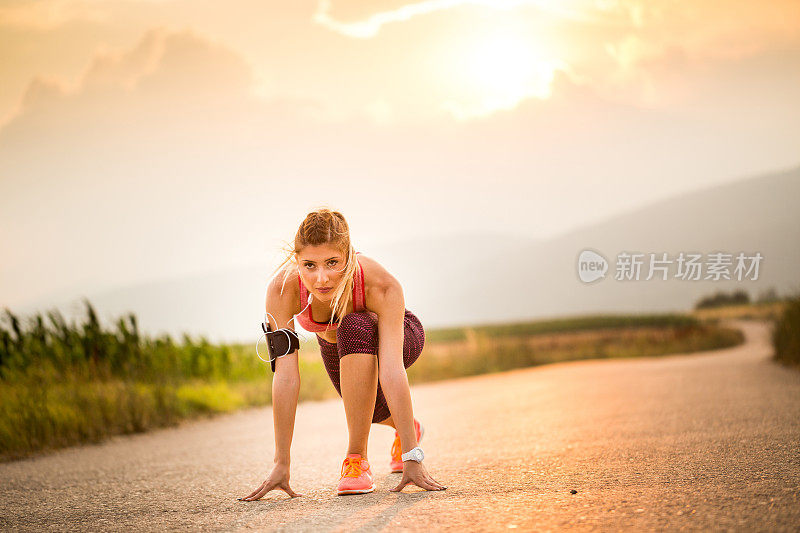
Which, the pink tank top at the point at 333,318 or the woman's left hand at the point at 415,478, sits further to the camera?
the pink tank top at the point at 333,318

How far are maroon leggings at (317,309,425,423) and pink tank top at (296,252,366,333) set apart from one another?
60mm

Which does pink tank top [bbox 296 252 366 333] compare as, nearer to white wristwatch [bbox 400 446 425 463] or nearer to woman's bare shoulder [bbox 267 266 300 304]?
woman's bare shoulder [bbox 267 266 300 304]

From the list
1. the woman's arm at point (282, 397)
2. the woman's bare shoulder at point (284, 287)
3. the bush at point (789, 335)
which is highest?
the woman's bare shoulder at point (284, 287)

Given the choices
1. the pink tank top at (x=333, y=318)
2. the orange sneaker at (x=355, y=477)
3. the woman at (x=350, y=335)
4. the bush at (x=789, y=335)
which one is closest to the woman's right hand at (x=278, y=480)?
the woman at (x=350, y=335)

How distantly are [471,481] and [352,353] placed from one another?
0.83 m

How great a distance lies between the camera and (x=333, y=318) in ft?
12.8

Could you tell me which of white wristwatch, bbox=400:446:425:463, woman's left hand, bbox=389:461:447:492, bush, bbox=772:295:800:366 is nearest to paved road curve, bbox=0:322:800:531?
woman's left hand, bbox=389:461:447:492

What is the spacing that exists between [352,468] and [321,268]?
0.90 m

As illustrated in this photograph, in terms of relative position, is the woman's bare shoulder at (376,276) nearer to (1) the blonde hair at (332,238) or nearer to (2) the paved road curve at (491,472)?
(1) the blonde hair at (332,238)

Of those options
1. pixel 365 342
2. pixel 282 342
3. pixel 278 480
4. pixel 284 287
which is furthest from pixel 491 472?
pixel 284 287

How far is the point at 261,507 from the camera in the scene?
349 cm

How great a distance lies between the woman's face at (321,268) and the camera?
140 inches

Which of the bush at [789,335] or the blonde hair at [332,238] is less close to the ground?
the blonde hair at [332,238]

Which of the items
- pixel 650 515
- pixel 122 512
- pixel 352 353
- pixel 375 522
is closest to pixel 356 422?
pixel 352 353
